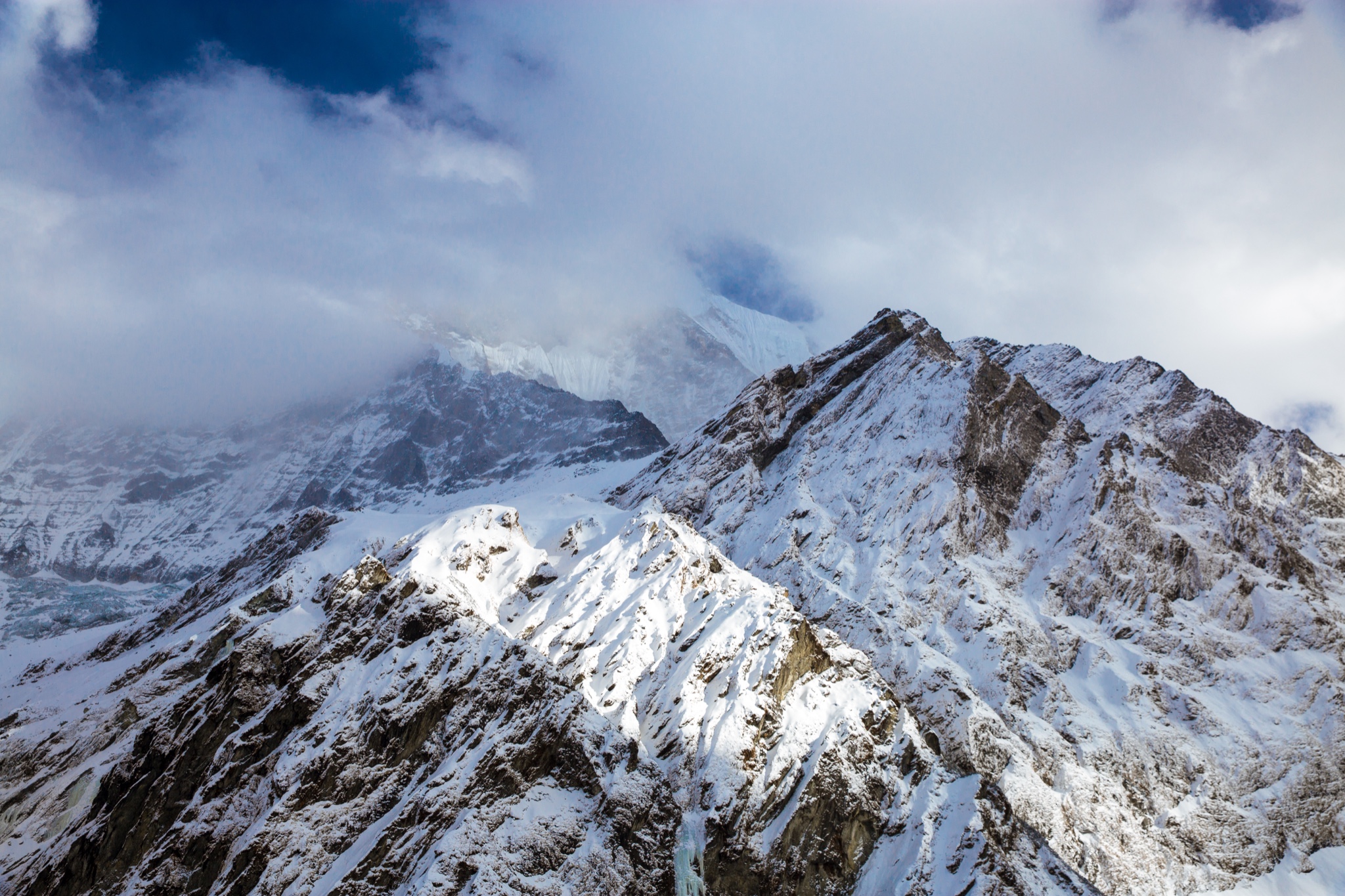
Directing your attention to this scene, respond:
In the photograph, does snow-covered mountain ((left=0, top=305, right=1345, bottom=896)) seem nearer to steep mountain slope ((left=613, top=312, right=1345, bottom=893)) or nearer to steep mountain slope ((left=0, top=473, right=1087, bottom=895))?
steep mountain slope ((left=0, top=473, right=1087, bottom=895))

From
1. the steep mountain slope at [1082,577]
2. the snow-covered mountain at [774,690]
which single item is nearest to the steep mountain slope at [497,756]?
the snow-covered mountain at [774,690]

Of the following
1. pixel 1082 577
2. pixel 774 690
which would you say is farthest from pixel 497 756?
pixel 1082 577

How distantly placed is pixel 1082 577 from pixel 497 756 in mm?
82450

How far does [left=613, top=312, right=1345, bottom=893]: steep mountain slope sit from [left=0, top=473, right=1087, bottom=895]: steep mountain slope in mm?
10370

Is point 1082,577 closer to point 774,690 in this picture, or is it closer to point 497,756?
→ point 774,690

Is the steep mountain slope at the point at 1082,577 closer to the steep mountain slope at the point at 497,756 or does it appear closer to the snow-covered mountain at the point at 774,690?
the snow-covered mountain at the point at 774,690

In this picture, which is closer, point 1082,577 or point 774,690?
point 774,690

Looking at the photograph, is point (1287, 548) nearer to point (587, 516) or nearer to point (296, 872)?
point (587, 516)

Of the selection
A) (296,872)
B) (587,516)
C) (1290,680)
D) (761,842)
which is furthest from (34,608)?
(1290,680)

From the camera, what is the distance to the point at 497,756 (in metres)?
68.1

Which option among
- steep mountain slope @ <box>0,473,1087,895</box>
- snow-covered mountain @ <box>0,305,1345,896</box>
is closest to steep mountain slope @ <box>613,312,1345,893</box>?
snow-covered mountain @ <box>0,305,1345,896</box>

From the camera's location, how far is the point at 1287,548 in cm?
11175

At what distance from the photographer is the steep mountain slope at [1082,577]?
8694 cm

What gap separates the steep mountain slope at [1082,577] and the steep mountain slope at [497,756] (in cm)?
1037
